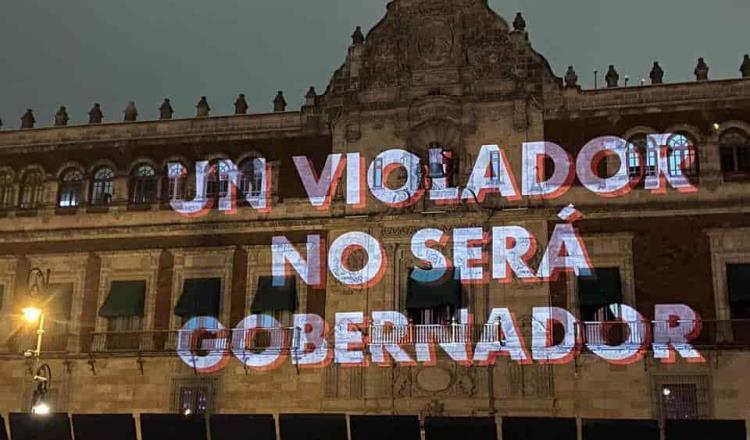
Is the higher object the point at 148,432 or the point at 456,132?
the point at 456,132

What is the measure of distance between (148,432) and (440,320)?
38.6ft

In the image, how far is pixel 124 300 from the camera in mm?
33906

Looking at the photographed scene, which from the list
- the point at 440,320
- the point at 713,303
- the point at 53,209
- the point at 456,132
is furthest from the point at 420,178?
the point at 53,209

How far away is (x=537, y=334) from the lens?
30531 millimetres

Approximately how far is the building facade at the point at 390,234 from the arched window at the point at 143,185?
93mm

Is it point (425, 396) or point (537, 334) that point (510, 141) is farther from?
point (425, 396)

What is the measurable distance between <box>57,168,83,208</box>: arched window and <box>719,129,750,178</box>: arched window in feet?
73.4

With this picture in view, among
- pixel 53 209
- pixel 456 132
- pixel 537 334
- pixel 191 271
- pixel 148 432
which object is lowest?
pixel 148 432

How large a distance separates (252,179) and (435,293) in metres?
8.00

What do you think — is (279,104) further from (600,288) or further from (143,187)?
(600,288)

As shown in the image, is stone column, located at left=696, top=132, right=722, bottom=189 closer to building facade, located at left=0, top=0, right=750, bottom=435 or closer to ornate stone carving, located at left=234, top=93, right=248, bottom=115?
building facade, located at left=0, top=0, right=750, bottom=435

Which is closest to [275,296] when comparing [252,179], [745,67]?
[252,179]

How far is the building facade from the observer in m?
30.1

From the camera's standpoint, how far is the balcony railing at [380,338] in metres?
29.5
